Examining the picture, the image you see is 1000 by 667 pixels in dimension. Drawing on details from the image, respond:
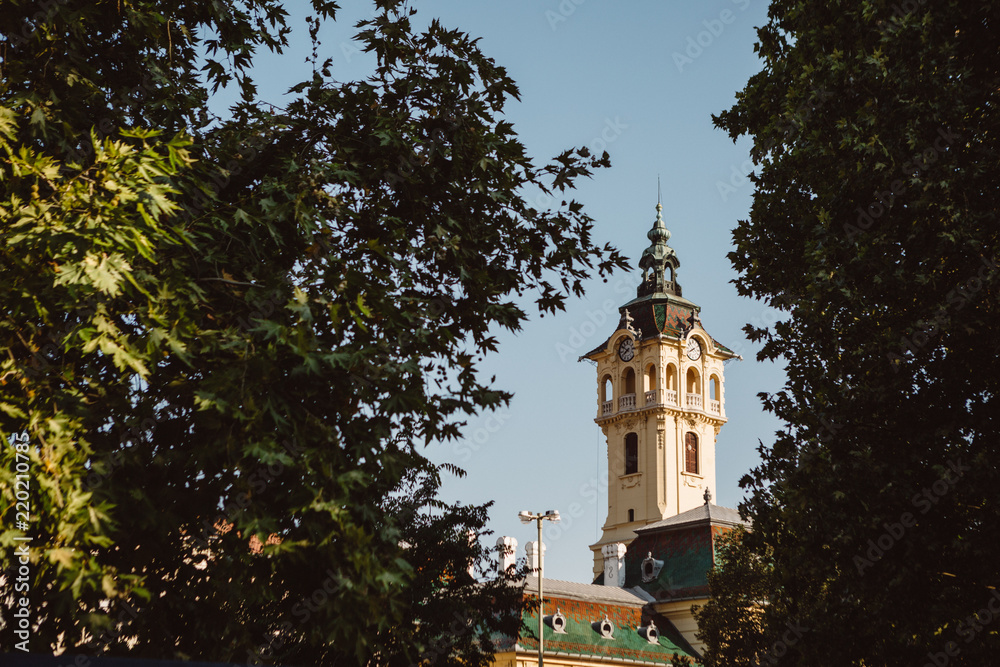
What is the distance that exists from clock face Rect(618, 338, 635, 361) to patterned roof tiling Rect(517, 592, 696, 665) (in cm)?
2485

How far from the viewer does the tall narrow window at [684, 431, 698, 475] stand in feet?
242

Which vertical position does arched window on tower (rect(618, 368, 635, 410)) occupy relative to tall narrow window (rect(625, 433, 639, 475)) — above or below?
above

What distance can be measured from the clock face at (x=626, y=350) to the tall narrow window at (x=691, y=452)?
754 cm

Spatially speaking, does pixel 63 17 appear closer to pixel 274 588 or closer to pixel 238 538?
pixel 238 538

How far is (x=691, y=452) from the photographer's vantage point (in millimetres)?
74562

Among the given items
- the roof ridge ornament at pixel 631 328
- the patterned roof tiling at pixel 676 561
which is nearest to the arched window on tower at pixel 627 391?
the roof ridge ornament at pixel 631 328

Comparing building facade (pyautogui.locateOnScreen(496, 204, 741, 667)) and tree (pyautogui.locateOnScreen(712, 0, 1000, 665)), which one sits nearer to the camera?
tree (pyautogui.locateOnScreen(712, 0, 1000, 665))

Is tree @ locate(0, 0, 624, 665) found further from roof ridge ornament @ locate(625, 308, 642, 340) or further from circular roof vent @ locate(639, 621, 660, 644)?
roof ridge ornament @ locate(625, 308, 642, 340)

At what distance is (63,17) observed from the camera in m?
8.79

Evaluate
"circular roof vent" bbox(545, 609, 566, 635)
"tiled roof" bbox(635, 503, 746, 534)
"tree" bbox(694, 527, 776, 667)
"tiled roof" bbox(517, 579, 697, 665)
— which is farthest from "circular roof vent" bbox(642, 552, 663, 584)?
"tree" bbox(694, 527, 776, 667)

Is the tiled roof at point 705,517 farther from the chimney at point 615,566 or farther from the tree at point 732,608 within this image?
the tree at point 732,608

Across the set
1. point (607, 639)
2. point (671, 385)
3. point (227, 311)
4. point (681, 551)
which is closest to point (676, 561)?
point (681, 551)

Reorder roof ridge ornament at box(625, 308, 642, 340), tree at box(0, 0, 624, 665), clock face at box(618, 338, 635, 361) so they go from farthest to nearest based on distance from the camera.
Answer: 1. roof ridge ornament at box(625, 308, 642, 340)
2. clock face at box(618, 338, 635, 361)
3. tree at box(0, 0, 624, 665)

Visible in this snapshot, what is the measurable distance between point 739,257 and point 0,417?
1188cm
